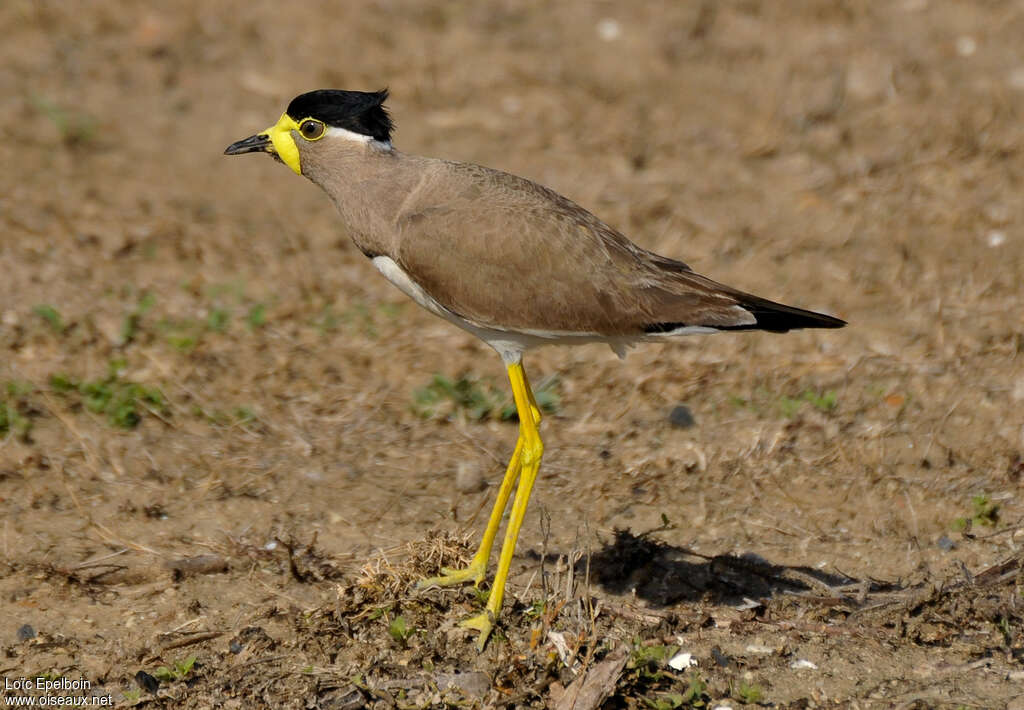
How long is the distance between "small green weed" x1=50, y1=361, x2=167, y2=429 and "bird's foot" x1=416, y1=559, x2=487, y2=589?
234 cm

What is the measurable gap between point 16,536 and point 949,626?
398 cm

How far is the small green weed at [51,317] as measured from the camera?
7.30 m

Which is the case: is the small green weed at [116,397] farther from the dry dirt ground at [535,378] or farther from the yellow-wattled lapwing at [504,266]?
the yellow-wattled lapwing at [504,266]

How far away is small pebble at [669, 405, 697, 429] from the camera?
675 cm

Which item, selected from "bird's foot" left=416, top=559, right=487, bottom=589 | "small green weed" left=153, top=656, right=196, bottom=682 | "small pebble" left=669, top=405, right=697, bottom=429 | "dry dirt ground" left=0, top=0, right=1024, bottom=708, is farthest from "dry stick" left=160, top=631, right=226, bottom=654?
"small pebble" left=669, top=405, right=697, bottom=429

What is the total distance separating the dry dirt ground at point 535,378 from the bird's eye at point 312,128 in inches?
69.6

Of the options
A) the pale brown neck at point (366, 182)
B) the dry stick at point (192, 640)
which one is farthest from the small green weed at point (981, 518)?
the dry stick at point (192, 640)

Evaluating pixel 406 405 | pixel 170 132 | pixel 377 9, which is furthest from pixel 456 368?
pixel 377 9

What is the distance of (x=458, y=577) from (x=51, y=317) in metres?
3.53

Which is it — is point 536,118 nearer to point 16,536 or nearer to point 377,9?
point 377,9

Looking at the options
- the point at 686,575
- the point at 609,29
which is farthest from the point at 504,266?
the point at 609,29

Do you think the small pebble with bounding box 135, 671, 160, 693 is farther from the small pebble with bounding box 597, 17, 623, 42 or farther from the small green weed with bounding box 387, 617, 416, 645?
the small pebble with bounding box 597, 17, 623, 42

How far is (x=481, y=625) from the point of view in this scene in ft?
15.5

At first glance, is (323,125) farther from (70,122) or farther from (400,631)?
(70,122)
